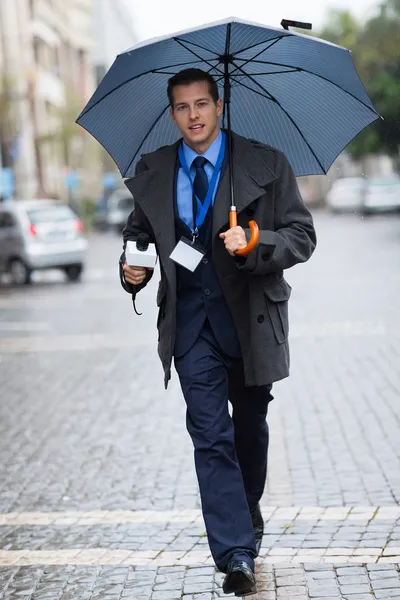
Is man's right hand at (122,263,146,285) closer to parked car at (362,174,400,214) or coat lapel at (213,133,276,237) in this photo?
coat lapel at (213,133,276,237)

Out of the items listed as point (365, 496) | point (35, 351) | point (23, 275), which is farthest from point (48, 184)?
point (365, 496)

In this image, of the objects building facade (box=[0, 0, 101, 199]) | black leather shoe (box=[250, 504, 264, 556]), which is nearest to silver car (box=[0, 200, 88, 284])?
black leather shoe (box=[250, 504, 264, 556])

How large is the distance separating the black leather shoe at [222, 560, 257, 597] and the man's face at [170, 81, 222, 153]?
1472mm

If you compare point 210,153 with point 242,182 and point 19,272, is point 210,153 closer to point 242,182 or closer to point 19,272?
point 242,182

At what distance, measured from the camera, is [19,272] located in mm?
24844

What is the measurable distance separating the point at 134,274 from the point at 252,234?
1.57ft

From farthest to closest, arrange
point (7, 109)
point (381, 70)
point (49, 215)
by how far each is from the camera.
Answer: point (381, 70) → point (7, 109) → point (49, 215)

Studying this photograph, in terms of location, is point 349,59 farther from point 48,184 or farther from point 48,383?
point 48,184

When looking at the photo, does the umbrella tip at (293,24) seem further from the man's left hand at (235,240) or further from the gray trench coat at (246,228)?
the man's left hand at (235,240)

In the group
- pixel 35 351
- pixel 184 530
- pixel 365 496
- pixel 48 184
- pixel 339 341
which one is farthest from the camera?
A: pixel 48 184

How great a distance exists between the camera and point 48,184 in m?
65.0

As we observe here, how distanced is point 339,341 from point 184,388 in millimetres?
8002

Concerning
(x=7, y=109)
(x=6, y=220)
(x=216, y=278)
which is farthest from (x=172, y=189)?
(x=7, y=109)

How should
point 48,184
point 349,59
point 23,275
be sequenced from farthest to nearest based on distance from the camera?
point 48,184, point 23,275, point 349,59
